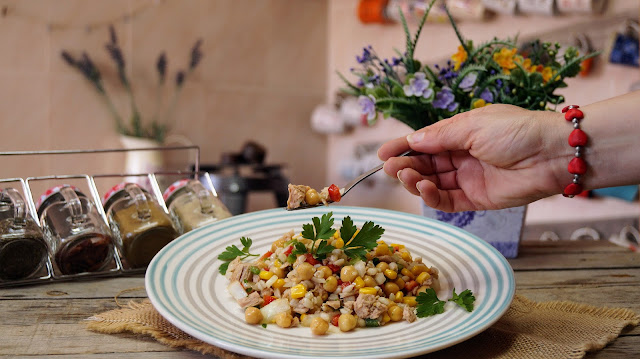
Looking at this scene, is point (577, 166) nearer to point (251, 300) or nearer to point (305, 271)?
point (305, 271)

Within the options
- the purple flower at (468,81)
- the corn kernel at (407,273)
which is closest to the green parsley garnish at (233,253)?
the corn kernel at (407,273)

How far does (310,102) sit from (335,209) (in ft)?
12.3

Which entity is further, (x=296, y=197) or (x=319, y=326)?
(x=296, y=197)

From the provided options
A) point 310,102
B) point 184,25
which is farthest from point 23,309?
point 310,102

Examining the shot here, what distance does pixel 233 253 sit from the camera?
3.80ft

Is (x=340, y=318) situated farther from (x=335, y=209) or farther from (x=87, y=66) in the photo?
(x=87, y=66)

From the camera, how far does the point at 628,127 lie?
1001 millimetres

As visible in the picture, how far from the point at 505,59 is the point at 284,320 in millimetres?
844

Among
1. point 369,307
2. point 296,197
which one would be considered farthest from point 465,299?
point 296,197

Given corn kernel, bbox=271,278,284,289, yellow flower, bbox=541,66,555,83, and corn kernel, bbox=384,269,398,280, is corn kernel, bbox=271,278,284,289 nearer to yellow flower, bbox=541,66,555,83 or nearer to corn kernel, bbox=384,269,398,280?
corn kernel, bbox=384,269,398,280

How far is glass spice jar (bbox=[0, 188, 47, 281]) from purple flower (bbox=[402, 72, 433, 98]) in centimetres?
86

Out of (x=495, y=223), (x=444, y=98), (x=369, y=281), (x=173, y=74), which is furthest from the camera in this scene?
(x=173, y=74)

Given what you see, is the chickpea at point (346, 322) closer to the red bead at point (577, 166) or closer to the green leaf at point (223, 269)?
the green leaf at point (223, 269)

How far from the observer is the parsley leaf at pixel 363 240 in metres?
1.06
